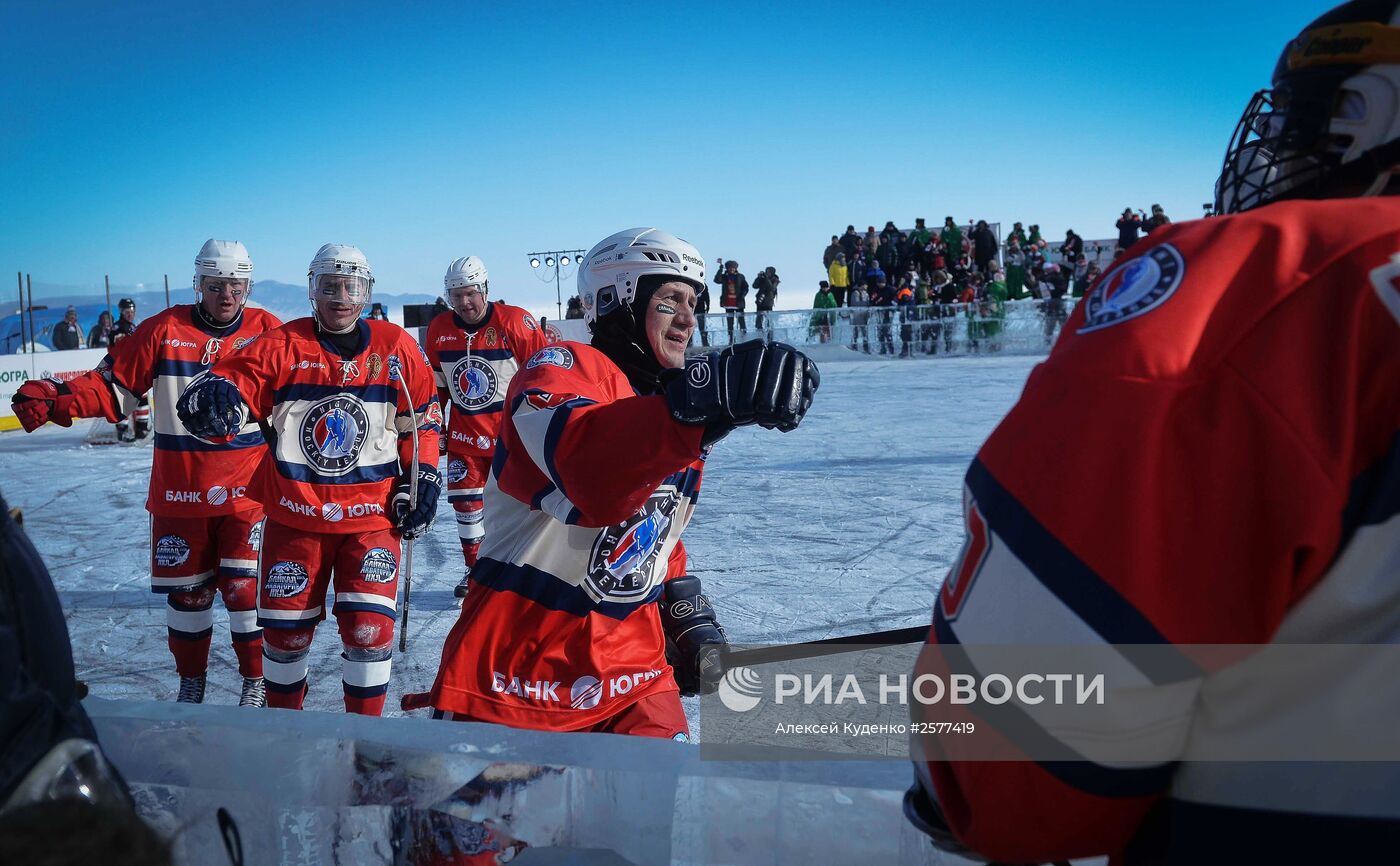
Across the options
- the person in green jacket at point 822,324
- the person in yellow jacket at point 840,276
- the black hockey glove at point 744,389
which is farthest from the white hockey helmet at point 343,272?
the person in yellow jacket at point 840,276

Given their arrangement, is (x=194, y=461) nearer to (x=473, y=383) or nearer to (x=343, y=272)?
(x=343, y=272)

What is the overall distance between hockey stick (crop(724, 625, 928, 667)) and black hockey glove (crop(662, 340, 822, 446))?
41 cm

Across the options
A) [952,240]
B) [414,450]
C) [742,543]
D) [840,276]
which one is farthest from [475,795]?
[952,240]

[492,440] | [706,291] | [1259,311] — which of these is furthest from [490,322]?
[1259,311]

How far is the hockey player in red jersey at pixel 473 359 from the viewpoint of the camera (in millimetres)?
6492

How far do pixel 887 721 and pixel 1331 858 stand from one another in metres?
2.44

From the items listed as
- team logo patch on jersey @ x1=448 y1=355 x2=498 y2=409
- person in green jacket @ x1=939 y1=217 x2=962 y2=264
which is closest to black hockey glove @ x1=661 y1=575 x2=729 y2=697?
team logo patch on jersey @ x1=448 y1=355 x2=498 y2=409

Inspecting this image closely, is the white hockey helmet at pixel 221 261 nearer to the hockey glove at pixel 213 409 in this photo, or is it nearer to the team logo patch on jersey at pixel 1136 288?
the hockey glove at pixel 213 409

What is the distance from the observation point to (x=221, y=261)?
4.68m

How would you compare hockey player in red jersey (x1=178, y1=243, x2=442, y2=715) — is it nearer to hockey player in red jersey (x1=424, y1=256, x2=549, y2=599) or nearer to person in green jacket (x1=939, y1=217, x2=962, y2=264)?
hockey player in red jersey (x1=424, y1=256, x2=549, y2=599)

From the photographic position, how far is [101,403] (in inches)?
178

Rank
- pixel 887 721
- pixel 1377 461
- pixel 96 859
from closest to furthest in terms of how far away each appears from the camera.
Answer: pixel 1377 461
pixel 96 859
pixel 887 721

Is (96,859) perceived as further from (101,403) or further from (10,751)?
(101,403)

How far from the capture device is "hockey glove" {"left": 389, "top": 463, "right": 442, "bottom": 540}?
3896 millimetres
